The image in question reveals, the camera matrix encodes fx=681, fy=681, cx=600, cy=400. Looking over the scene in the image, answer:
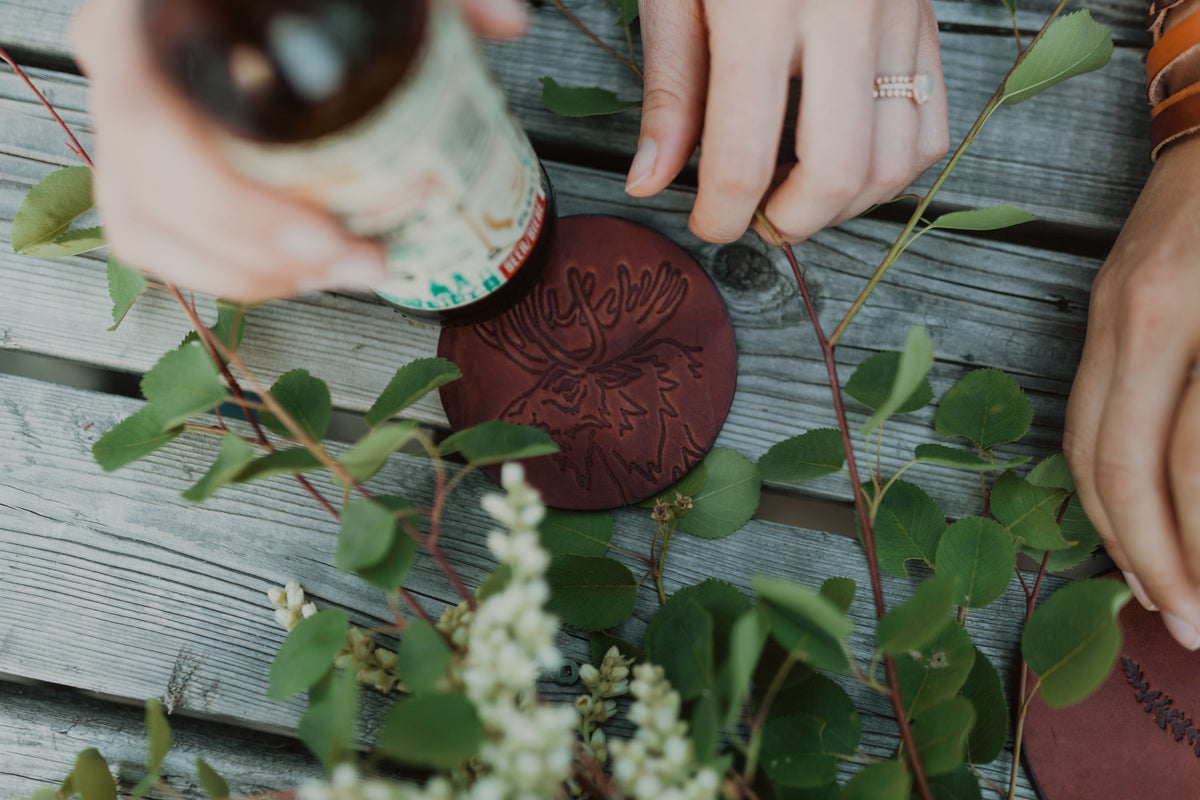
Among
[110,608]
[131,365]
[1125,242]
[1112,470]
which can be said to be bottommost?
[110,608]

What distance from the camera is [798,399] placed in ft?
1.96

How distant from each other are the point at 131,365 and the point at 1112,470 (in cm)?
78

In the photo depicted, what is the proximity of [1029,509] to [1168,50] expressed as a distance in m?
0.37

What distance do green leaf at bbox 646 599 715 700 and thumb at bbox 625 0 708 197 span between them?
0.96ft

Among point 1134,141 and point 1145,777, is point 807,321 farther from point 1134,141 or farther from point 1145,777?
point 1145,777

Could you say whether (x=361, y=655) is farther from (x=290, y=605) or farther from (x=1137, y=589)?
(x=1137, y=589)

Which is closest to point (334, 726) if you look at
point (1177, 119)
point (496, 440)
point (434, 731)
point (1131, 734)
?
point (434, 731)

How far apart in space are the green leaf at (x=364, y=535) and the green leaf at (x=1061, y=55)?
1.60 ft

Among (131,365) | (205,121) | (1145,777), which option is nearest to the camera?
(205,121)

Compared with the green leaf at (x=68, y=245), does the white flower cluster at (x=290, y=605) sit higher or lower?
lower

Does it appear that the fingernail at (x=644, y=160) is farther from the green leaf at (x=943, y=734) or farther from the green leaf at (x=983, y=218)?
the green leaf at (x=943, y=734)

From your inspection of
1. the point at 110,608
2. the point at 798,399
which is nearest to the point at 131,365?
the point at 110,608

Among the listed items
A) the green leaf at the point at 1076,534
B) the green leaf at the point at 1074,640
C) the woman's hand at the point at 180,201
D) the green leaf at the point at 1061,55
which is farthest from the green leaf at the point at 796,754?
the green leaf at the point at 1061,55

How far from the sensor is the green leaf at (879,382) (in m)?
0.45
